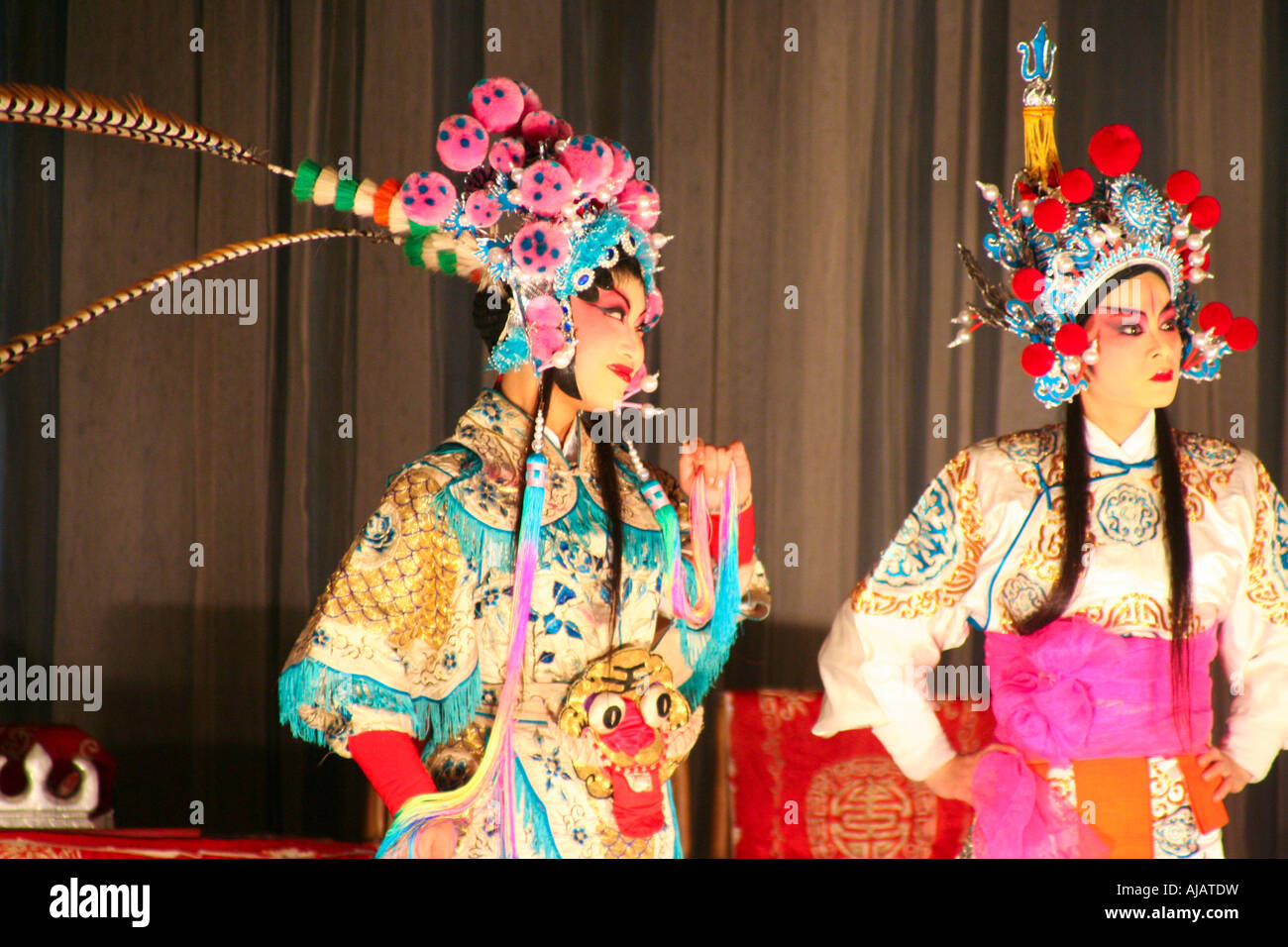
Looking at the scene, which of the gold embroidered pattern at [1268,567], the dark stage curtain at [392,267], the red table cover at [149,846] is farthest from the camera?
the dark stage curtain at [392,267]

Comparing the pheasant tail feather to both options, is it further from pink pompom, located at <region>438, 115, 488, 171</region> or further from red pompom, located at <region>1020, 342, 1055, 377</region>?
red pompom, located at <region>1020, 342, 1055, 377</region>

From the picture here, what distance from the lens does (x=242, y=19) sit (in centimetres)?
277

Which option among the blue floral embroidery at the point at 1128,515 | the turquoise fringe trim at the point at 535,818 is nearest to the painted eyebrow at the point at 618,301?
the turquoise fringe trim at the point at 535,818

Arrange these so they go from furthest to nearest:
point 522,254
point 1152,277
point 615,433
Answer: point 615,433, point 1152,277, point 522,254

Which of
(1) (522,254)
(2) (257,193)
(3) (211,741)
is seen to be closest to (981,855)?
Result: (1) (522,254)

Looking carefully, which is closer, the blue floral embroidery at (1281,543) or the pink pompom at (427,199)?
the pink pompom at (427,199)

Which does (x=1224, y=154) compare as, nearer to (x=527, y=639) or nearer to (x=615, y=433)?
(x=615, y=433)

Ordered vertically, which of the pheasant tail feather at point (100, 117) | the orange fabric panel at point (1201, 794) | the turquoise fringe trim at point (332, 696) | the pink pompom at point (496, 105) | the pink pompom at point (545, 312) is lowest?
the orange fabric panel at point (1201, 794)

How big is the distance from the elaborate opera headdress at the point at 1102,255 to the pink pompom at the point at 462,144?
0.73m

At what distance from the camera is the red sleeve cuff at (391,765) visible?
5.59 ft

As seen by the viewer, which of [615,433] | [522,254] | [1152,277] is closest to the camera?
[522,254]

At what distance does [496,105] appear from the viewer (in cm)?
187

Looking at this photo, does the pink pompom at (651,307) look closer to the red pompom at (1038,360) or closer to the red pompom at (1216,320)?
the red pompom at (1038,360)

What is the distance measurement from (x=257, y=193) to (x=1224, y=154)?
196 centimetres
